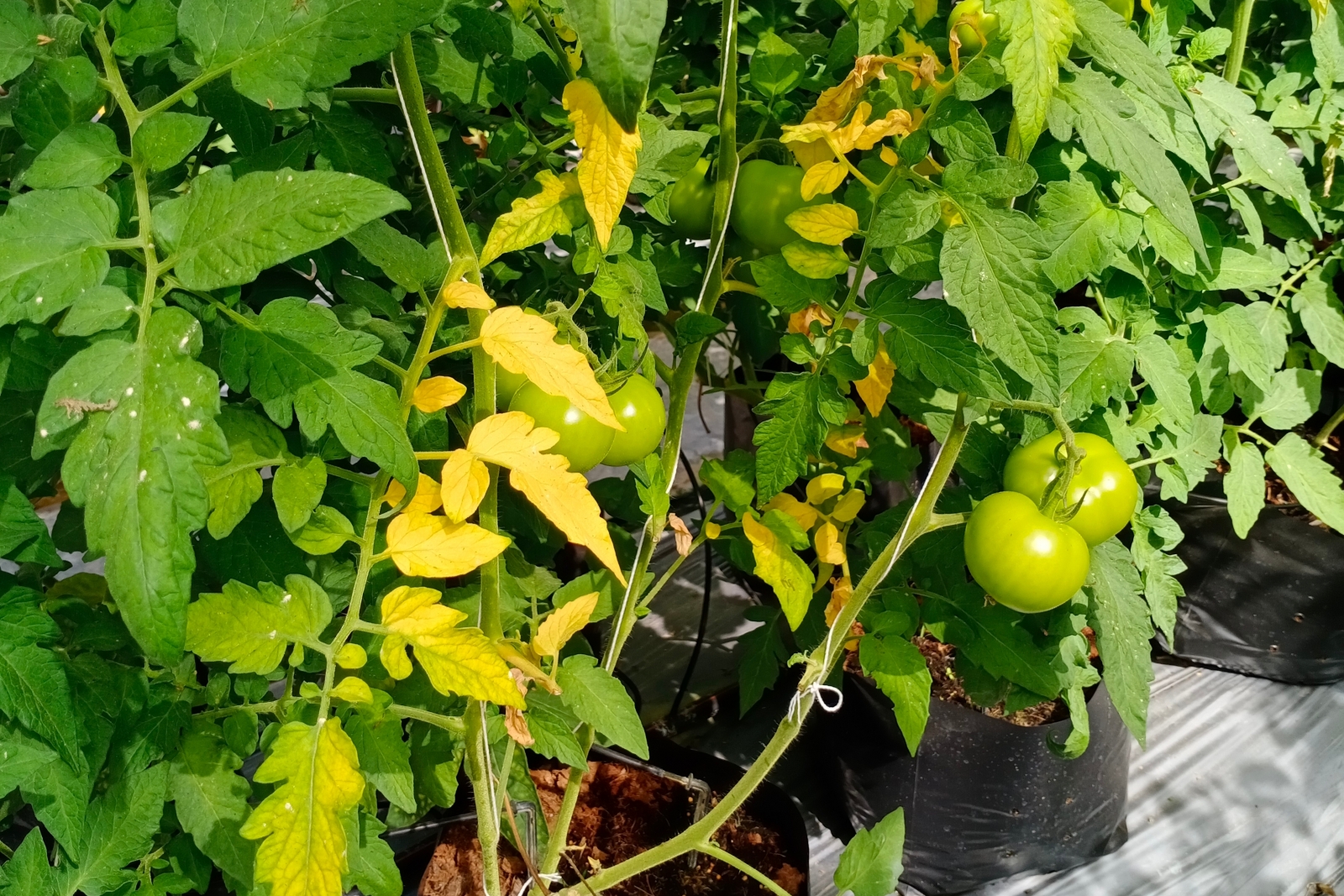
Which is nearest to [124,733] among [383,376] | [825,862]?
[383,376]

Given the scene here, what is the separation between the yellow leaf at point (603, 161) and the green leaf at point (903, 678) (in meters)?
0.47

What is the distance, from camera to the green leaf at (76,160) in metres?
0.44

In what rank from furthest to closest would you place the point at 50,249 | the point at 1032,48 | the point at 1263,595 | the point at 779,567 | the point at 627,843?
1. the point at 1263,595
2. the point at 627,843
3. the point at 779,567
4. the point at 1032,48
5. the point at 50,249

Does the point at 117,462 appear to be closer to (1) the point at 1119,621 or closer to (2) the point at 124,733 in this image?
(2) the point at 124,733

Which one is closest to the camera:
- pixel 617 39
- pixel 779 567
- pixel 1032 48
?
pixel 617 39

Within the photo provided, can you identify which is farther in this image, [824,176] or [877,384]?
[877,384]

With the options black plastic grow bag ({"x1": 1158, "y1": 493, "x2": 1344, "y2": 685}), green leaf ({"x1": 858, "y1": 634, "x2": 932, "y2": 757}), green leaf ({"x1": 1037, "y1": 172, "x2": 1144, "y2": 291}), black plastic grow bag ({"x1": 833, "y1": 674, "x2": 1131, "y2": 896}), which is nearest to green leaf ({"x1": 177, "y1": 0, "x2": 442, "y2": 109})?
green leaf ({"x1": 1037, "y1": 172, "x2": 1144, "y2": 291})

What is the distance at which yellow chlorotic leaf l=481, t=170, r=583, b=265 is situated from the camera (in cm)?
56

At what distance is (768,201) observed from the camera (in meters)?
0.69

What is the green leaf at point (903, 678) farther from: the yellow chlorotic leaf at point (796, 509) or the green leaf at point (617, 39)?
the green leaf at point (617, 39)

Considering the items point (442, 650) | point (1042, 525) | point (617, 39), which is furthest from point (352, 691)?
point (1042, 525)

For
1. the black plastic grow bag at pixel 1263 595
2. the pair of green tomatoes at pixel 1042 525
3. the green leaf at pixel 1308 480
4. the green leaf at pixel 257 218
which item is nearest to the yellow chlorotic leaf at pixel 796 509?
the pair of green tomatoes at pixel 1042 525

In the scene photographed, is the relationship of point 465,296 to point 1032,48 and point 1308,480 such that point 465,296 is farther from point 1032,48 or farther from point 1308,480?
point 1308,480

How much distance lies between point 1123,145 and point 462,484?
1.50 ft
